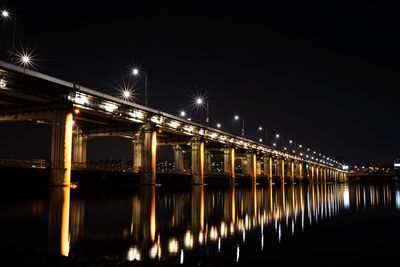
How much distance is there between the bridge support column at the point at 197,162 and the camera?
66.4 meters

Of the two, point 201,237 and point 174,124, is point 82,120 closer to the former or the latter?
point 174,124

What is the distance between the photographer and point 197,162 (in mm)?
67750

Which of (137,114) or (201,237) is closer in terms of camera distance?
(201,237)

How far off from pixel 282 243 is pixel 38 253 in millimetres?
7727

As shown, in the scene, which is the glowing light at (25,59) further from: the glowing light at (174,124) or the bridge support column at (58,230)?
the glowing light at (174,124)

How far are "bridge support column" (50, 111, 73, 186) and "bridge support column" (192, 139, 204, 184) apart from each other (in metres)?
32.3

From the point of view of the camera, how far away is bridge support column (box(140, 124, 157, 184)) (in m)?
51.7

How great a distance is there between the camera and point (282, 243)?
42.1ft

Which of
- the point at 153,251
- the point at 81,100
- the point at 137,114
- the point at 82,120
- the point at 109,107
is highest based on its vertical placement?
the point at 82,120

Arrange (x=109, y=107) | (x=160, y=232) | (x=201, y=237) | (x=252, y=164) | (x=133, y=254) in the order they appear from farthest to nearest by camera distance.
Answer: (x=252, y=164) → (x=109, y=107) → (x=160, y=232) → (x=201, y=237) → (x=133, y=254)

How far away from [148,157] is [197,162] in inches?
675

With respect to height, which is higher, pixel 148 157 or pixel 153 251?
pixel 148 157

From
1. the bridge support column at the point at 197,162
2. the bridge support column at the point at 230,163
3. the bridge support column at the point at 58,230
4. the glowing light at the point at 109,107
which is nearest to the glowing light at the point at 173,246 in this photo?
the bridge support column at the point at 58,230

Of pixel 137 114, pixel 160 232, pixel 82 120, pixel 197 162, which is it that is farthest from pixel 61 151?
pixel 197 162
